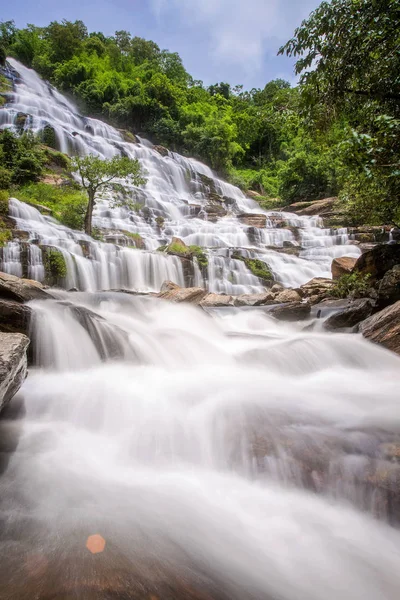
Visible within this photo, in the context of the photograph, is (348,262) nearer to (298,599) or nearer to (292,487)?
(292,487)

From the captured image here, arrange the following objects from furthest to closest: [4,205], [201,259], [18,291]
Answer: [201,259], [4,205], [18,291]

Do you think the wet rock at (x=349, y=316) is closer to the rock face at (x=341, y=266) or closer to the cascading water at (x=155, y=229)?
the rock face at (x=341, y=266)

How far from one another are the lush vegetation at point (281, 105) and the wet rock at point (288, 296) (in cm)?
304

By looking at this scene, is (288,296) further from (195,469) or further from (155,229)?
(155,229)

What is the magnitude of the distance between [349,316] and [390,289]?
3.62 feet

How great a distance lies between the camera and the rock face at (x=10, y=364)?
2.42 meters

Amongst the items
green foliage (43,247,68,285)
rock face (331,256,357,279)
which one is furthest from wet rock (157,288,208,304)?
rock face (331,256,357,279)

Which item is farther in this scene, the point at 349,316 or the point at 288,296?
the point at 288,296

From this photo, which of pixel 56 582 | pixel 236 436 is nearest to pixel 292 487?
pixel 236 436

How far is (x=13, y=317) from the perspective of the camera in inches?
160

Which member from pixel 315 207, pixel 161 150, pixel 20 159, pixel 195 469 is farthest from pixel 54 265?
pixel 161 150

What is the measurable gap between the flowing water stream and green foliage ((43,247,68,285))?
4722 mm

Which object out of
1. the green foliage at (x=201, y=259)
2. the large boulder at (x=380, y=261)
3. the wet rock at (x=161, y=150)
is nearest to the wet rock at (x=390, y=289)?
the large boulder at (x=380, y=261)

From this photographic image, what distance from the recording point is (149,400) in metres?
3.55
